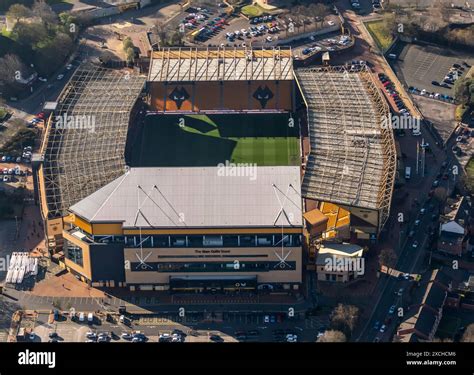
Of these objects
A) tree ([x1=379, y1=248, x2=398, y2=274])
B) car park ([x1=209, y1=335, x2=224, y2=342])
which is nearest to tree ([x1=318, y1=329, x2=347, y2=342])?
car park ([x1=209, y1=335, x2=224, y2=342])

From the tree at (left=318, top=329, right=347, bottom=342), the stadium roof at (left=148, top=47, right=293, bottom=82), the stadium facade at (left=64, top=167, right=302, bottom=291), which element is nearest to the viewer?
the tree at (left=318, top=329, right=347, bottom=342)

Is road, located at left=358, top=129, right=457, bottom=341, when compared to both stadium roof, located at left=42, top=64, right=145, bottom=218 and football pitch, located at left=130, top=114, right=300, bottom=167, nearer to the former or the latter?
football pitch, located at left=130, top=114, right=300, bottom=167

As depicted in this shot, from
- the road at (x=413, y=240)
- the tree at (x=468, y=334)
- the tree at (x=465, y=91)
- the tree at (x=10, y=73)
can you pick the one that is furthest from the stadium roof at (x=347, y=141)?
the tree at (x=10, y=73)

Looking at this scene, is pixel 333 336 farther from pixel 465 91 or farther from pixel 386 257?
pixel 465 91

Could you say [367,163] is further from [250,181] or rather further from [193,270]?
[193,270]

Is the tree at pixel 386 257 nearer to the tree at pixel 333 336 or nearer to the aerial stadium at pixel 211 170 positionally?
the aerial stadium at pixel 211 170

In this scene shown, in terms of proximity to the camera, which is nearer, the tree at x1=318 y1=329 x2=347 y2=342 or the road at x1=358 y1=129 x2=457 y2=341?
the tree at x1=318 y1=329 x2=347 y2=342
